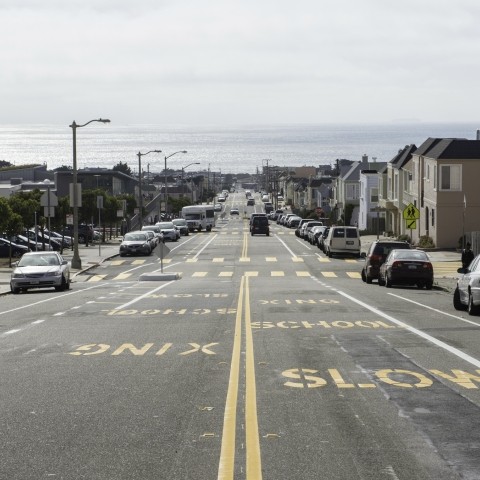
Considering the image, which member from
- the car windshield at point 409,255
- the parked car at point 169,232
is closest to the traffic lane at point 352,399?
the car windshield at point 409,255

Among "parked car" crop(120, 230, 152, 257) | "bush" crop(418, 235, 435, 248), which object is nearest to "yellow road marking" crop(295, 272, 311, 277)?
"parked car" crop(120, 230, 152, 257)

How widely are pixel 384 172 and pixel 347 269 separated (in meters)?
38.4

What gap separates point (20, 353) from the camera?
1536 centimetres

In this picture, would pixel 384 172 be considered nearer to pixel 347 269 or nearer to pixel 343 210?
pixel 343 210

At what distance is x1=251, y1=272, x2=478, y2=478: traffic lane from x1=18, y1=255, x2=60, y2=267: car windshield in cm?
1787

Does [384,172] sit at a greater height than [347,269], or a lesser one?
greater

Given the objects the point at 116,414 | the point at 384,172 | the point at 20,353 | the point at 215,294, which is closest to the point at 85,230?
the point at 384,172

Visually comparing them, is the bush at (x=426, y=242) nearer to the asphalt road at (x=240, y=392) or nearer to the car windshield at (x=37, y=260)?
the car windshield at (x=37, y=260)

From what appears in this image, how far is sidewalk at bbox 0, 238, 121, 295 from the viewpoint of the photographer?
4028cm

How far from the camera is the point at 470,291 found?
75.5 feet

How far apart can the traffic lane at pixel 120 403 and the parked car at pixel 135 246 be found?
41.7 metres

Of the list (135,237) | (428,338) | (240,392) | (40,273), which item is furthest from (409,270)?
(135,237)

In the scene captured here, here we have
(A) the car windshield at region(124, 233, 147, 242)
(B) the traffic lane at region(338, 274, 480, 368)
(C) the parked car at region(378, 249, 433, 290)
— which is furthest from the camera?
(A) the car windshield at region(124, 233, 147, 242)

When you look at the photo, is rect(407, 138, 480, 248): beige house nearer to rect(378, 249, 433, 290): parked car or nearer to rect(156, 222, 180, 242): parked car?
rect(156, 222, 180, 242): parked car
